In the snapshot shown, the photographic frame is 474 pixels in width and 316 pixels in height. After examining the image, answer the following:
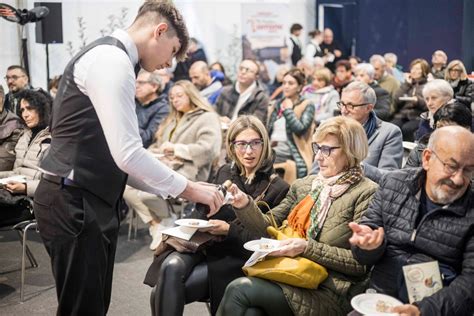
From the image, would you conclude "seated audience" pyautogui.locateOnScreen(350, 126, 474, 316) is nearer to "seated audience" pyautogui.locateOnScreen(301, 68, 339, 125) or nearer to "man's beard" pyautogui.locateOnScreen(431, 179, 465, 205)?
"man's beard" pyautogui.locateOnScreen(431, 179, 465, 205)

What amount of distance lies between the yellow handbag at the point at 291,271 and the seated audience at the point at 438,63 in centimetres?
597

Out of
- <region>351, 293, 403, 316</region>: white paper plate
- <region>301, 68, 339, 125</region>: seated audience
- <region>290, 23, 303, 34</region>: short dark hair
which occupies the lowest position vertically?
<region>351, 293, 403, 316</region>: white paper plate

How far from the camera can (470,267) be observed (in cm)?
234

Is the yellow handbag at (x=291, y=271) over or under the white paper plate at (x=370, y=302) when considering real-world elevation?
under

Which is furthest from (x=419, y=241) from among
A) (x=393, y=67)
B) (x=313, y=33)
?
(x=313, y=33)

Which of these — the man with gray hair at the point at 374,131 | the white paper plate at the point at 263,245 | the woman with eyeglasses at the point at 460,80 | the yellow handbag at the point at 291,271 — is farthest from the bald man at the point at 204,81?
the yellow handbag at the point at 291,271

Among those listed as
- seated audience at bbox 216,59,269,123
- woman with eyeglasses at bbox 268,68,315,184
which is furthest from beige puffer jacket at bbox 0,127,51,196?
seated audience at bbox 216,59,269,123

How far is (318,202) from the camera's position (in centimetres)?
296

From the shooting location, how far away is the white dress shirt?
7.05 feet

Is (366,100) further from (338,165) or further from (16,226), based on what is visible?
(16,226)

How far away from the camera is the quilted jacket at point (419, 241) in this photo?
231 centimetres

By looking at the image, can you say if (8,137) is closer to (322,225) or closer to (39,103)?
(39,103)

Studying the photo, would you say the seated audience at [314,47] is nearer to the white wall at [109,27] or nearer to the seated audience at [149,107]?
the white wall at [109,27]

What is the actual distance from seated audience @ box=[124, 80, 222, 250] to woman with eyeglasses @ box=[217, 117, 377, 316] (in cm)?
224
